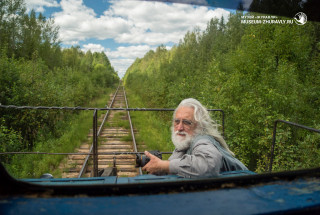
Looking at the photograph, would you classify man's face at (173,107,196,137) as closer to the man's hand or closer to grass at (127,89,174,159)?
the man's hand

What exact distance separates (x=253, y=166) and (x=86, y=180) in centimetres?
872

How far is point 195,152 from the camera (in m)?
2.03

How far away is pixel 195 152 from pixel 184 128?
1.84ft

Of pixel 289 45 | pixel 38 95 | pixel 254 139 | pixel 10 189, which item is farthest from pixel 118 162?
pixel 289 45

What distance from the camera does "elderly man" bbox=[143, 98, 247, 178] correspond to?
1.83m

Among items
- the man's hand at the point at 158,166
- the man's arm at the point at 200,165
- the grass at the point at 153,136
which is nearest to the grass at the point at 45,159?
the grass at the point at 153,136

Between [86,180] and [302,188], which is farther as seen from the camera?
[86,180]

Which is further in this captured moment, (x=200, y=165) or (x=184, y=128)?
(x=184, y=128)

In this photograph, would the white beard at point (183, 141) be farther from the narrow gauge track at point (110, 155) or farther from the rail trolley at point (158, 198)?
the rail trolley at point (158, 198)

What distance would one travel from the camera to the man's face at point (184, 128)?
8.23 ft

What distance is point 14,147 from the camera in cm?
722

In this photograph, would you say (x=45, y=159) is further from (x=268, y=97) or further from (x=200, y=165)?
(x=268, y=97)

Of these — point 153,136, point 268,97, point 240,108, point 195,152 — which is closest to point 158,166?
point 195,152

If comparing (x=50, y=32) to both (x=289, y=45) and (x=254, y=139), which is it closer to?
(x=289, y=45)
